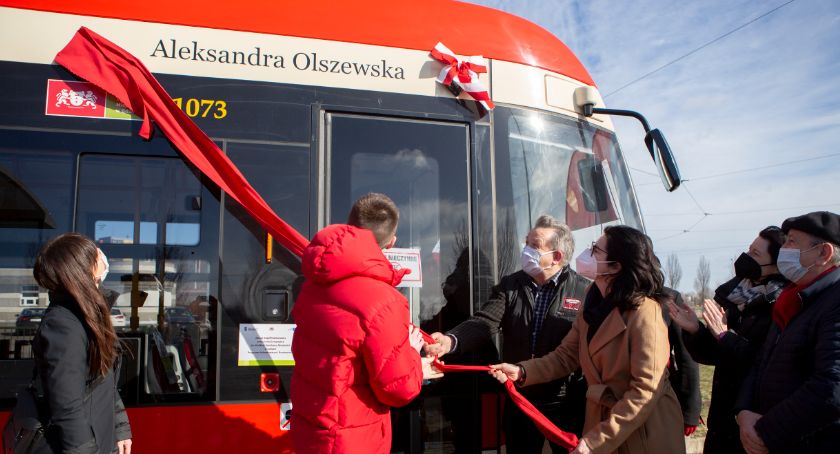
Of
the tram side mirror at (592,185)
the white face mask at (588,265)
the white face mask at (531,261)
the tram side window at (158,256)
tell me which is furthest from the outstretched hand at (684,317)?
the tram side window at (158,256)

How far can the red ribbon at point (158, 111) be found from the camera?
10.1ft

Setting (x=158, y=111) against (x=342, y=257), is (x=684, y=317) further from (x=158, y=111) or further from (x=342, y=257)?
(x=158, y=111)

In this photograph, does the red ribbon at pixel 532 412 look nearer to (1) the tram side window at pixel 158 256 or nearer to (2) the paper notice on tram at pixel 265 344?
(2) the paper notice on tram at pixel 265 344

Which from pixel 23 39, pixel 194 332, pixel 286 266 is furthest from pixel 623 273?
pixel 23 39

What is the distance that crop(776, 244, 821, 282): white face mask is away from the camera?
2.61m

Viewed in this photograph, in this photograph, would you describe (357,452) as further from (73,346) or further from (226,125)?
(226,125)

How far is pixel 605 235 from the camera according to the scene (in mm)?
2938

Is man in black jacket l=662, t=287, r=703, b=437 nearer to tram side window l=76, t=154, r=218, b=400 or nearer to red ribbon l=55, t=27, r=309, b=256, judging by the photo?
red ribbon l=55, t=27, r=309, b=256

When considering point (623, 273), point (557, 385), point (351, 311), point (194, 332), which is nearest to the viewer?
point (351, 311)

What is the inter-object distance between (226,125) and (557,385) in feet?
7.41

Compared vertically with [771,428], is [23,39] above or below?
above

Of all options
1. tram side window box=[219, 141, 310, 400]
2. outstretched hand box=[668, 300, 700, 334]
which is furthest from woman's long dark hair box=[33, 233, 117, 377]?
outstretched hand box=[668, 300, 700, 334]

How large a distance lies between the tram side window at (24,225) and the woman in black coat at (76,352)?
2.04 feet

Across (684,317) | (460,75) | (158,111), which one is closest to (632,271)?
(684,317)
